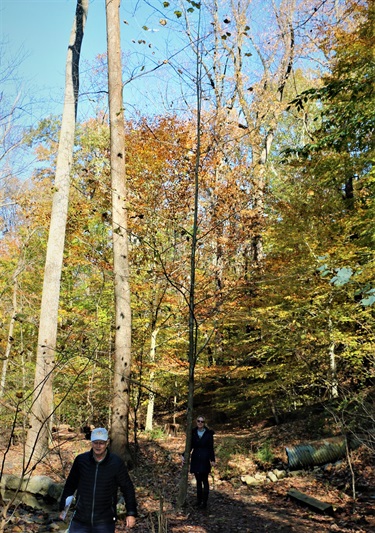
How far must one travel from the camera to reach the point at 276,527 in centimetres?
639

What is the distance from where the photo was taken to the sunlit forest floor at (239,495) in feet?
20.1

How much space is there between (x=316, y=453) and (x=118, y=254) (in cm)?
665

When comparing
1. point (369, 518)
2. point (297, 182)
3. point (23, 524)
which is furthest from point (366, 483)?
point (297, 182)

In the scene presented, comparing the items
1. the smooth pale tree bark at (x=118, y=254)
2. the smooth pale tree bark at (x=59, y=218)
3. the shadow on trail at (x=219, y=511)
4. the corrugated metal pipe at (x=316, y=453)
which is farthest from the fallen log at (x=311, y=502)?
the smooth pale tree bark at (x=59, y=218)

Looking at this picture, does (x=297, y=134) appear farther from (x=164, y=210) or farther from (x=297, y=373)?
(x=297, y=373)

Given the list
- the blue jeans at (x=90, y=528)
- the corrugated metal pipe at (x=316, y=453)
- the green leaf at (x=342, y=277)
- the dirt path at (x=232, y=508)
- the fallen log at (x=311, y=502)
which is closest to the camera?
the green leaf at (x=342, y=277)

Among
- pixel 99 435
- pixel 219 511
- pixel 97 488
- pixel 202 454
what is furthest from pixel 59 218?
pixel 97 488

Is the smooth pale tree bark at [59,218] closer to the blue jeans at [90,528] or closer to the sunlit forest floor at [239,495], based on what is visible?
the sunlit forest floor at [239,495]

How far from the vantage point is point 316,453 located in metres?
9.96

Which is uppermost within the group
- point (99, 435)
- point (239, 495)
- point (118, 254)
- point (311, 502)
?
point (118, 254)

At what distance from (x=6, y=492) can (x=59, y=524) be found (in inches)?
82.1

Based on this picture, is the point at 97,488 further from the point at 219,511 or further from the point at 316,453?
the point at 316,453

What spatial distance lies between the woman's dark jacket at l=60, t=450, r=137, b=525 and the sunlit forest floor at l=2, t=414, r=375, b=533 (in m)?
0.42

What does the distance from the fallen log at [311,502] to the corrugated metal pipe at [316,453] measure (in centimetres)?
167
